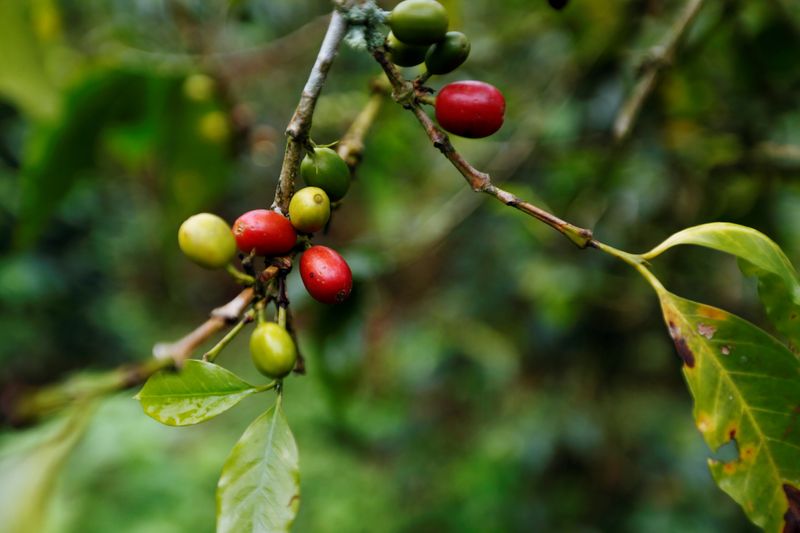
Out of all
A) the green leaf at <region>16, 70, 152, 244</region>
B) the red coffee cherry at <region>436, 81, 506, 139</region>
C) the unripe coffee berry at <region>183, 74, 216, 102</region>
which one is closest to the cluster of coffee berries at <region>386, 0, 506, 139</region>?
the red coffee cherry at <region>436, 81, 506, 139</region>

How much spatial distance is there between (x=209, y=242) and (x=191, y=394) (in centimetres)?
14

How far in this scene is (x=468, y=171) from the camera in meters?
0.53

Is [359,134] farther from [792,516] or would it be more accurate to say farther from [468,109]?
[792,516]

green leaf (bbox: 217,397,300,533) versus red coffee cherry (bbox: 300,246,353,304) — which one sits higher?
red coffee cherry (bbox: 300,246,353,304)

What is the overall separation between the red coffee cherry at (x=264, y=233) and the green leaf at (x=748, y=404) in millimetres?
389

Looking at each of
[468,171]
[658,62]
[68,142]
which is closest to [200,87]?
[68,142]

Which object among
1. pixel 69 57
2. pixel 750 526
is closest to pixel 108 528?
pixel 69 57

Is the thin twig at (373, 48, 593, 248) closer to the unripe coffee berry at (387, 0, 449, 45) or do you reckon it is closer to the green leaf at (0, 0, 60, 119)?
the unripe coffee berry at (387, 0, 449, 45)

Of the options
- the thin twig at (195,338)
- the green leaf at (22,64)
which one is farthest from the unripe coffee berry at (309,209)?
the green leaf at (22,64)

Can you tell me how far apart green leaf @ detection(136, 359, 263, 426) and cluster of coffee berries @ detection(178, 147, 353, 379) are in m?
0.05

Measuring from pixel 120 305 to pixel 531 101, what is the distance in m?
6.01

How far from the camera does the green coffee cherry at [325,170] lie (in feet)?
1.88

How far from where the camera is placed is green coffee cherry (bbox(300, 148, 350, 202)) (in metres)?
0.57

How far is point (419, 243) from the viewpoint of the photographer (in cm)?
158
